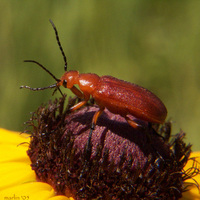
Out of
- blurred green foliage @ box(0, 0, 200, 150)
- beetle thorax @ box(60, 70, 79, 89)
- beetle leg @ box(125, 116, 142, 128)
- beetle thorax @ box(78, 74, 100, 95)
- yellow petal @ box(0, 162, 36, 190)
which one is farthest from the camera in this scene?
blurred green foliage @ box(0, 0, 200, 150)

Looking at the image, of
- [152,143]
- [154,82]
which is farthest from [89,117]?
[154,82]

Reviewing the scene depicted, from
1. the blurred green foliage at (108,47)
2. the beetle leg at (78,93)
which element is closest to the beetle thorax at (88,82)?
the beetle leg at (78,93)

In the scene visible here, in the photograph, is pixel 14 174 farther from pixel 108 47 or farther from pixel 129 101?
pixel 108 47

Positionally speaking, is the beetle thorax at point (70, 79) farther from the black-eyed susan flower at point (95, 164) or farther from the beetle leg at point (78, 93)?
the black-eyed susan flower at point (95, 164)

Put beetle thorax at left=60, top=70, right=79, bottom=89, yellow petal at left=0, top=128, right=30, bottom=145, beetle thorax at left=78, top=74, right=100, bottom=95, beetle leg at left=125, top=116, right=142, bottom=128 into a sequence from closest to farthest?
beetle leg at left=125, top=116, right=142, bottom=128, beetle thorax at left=78, top=74, right=100, bottom=95, beetle thorax at left=60, top=70, right=79, bottom=89, yellow petal at left=0, top=128, right=30, bottom=145

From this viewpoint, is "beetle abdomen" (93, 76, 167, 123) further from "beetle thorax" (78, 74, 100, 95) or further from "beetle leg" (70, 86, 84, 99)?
"beetle leg" (70, 86, 84, 99)

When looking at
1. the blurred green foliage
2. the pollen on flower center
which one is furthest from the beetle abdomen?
the blurred green foliage

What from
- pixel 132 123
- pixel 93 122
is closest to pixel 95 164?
pixel 93 122
